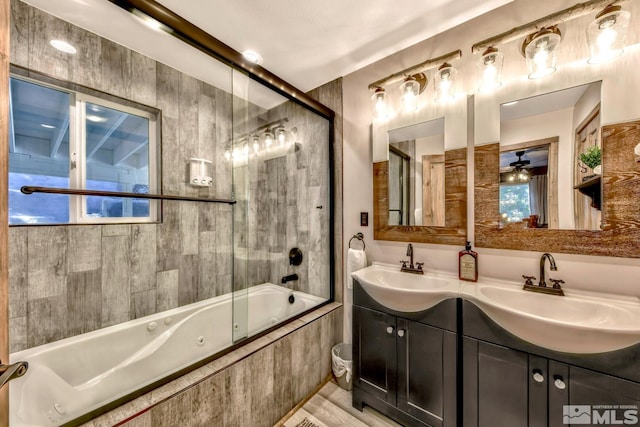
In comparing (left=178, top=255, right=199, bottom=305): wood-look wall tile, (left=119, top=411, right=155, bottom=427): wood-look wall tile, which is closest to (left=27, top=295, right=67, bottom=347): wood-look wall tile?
(left=178, top=255, right=199, bottom=305): wood-look wall tile

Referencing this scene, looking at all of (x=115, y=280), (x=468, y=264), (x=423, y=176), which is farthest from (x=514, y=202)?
(x=115, y=280)

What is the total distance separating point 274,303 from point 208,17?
2176mm

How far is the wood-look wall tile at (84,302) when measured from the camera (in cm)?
158

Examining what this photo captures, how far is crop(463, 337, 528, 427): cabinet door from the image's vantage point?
1125 mm

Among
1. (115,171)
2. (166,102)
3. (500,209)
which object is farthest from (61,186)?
(500,209)

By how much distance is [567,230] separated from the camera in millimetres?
1322

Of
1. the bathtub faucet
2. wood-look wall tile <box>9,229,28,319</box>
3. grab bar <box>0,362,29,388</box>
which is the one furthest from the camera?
the bathtub faucet

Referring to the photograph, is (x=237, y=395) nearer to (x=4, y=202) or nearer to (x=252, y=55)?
(x=4, y=202)

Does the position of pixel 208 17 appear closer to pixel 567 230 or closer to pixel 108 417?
pixel 108 417

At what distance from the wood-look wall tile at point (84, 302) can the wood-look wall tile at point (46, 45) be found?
1.31 metres

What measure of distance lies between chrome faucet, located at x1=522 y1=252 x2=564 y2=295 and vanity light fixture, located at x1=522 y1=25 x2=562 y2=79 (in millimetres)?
1046

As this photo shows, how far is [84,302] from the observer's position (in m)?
1.63

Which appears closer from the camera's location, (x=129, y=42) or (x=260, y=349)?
(x=260, y=349)

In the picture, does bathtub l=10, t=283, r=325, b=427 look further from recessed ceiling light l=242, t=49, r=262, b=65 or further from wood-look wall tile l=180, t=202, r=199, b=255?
recessed ceiling light l=242, t=49, r=262, b=65
